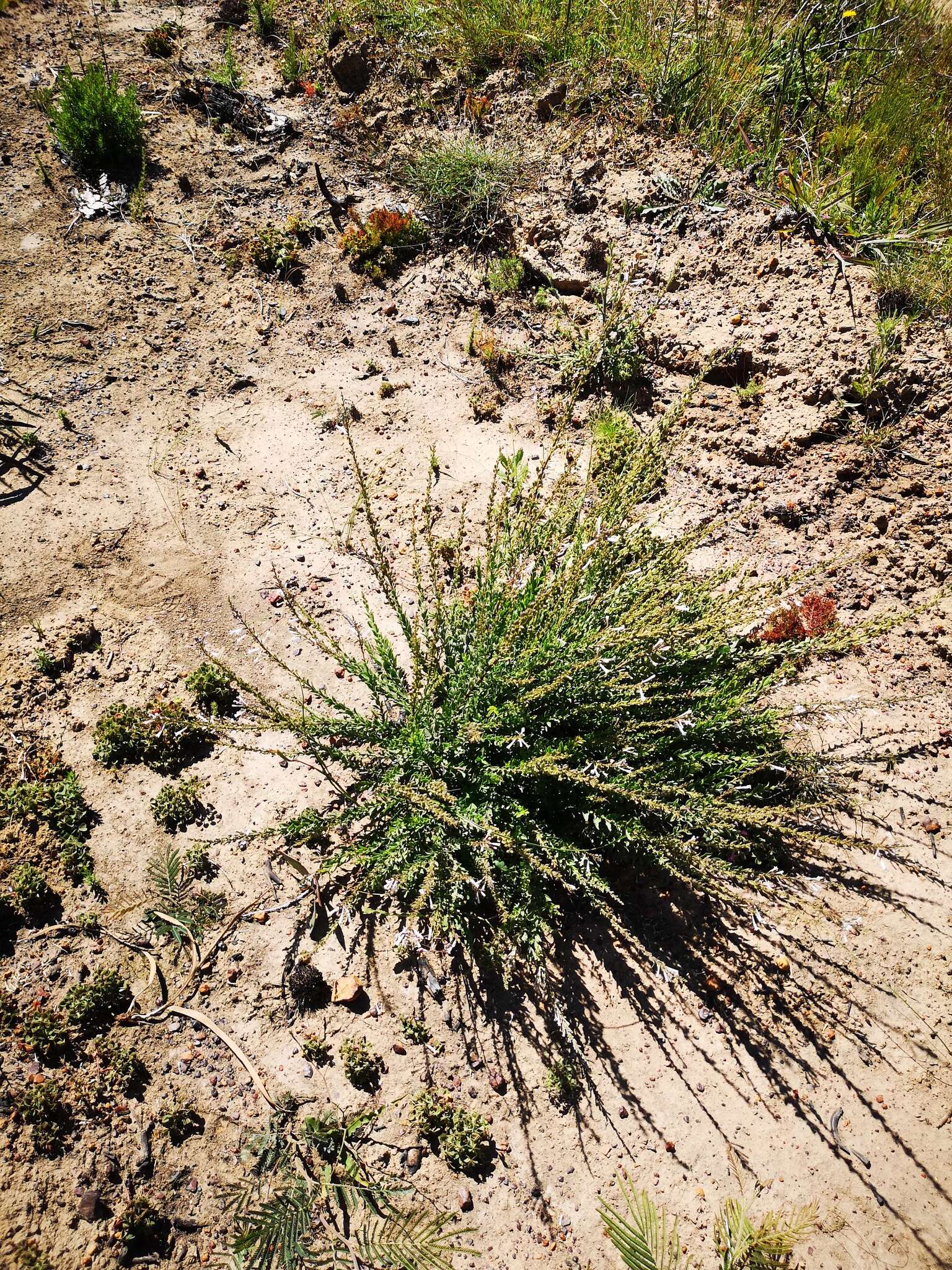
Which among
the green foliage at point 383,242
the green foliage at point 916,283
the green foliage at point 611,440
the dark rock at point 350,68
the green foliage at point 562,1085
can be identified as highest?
the dark rock at point 350,68

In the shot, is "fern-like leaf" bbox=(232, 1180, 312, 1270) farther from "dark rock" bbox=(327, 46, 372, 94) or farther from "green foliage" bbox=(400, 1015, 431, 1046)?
"dark rock" bbox=(327, 46, 372, 94)

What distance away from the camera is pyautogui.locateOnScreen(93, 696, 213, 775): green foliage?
421 cm

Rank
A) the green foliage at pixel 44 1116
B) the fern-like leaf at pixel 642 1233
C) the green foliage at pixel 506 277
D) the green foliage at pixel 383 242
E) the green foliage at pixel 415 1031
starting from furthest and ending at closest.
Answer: the green foliage at pixel 383 242 < the green foliage at pixel 506 277 < the green foliage at pixel 415 1031 < the green foliage at pixel 44 1116 < the fern-like leaf at pixel 642 1233

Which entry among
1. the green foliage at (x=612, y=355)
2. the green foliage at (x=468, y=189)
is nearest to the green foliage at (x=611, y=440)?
the green foliage at (x=612, y=355)

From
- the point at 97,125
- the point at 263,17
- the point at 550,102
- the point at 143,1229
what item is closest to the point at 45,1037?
the point at 143,1229

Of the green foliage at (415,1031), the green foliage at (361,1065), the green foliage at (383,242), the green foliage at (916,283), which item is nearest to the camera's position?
the green foliage at (361,1065)

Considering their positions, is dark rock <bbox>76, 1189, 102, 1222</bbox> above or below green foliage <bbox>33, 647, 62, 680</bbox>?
below

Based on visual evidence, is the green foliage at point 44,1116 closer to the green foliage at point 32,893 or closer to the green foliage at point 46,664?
the green foliage at point 32,893

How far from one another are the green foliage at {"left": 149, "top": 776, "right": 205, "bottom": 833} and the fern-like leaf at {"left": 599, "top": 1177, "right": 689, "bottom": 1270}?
303 centimetres

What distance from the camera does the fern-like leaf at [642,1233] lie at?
10.3 ft

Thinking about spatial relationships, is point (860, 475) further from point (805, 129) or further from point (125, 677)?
point (125, 677)

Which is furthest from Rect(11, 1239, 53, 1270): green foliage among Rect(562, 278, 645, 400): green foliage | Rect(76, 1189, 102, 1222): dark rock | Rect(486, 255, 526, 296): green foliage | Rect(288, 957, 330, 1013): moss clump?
Rect(486, 255, 526, 296): green foliage

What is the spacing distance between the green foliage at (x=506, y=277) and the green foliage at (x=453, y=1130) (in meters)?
6.01

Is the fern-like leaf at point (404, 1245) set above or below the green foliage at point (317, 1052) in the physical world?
below
